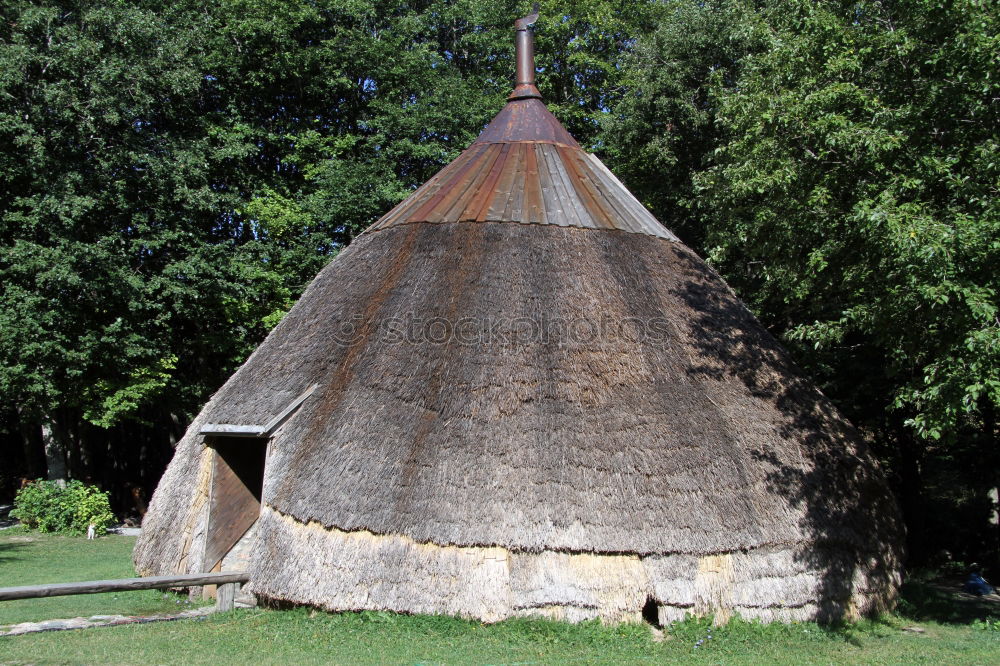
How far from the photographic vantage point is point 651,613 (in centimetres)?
1013

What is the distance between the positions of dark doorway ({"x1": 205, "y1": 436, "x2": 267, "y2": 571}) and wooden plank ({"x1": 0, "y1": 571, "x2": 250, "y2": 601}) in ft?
3.52

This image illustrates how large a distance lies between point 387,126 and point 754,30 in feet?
50.1

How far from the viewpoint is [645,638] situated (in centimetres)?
958

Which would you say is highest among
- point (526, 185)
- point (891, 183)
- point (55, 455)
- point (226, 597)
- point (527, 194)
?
point (526, 185)

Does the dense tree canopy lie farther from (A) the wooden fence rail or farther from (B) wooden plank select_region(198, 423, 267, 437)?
(A) the wooden fence rail

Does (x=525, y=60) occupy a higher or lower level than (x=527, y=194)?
higher

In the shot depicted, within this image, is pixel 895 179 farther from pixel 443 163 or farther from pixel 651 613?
pixel 443 163

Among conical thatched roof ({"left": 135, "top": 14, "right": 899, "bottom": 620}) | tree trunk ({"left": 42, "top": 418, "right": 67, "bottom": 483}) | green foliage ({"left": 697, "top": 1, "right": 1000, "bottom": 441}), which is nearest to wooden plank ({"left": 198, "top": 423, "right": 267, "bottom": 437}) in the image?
conical thatched roof ({"left": 135, "top": 14, "right": 899, "bottom": 620})

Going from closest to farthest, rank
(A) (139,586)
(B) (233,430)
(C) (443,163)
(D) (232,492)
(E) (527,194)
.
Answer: (A) (139,586)
(B) (233,430)
(D) (232,492)
(E) (527,194)
(C) (443,163)

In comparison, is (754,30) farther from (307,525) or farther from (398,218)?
(307,525)

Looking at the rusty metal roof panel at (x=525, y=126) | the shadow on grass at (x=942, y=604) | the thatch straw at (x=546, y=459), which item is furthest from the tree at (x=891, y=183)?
the rusty metal roof panel at (x=525, y=126)

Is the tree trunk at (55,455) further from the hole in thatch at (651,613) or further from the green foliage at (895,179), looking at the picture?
the green foliage at (895,179)

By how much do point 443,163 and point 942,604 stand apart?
19380 mm

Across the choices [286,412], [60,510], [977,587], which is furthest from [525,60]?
[60,510]
